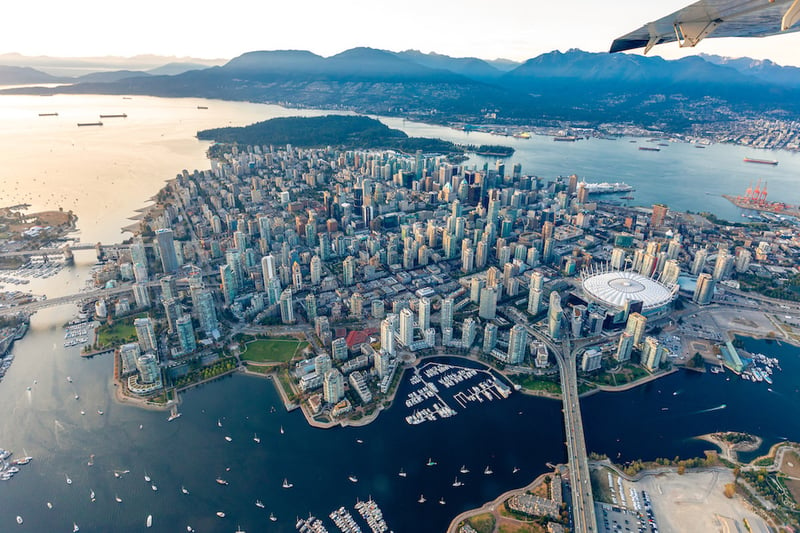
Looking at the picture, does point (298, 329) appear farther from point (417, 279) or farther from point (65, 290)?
point (65, 290)

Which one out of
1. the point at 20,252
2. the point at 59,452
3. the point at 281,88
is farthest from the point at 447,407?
the point at 281,88

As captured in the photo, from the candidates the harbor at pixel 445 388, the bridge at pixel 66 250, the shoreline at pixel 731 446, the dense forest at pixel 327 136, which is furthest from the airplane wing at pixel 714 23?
the dense forest at pixel 327 136

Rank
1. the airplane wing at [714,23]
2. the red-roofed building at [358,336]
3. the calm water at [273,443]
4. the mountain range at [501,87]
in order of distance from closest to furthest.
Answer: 1. the airplane wing at [714,23]
2. the calm water at [273,443]
3. the red-roofed building at [358,336]
4. the mountain range at [501,87]

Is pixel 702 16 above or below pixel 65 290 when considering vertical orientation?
above

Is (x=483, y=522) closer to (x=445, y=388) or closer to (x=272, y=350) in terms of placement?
(x=445, y=388)

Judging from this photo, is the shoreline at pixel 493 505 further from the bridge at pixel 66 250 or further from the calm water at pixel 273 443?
the bridge at pixel 66 250

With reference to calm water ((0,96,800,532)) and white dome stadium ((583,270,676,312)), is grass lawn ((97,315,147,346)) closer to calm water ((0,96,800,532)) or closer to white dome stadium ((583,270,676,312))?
calm water ((0,96,800,532))
